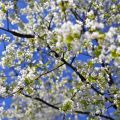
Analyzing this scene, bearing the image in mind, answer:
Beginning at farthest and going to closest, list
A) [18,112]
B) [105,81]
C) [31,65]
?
1. [18,112]
2. [31,65]
3. [105,81]

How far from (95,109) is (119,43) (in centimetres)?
517

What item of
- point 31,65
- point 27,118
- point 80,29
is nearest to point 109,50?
point 80,29

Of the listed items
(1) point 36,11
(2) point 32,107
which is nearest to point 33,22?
(1) point 36,11

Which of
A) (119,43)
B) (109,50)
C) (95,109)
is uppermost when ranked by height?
(95,109)

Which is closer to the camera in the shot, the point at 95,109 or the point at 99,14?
the point at 95,109

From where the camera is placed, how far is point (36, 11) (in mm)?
11398

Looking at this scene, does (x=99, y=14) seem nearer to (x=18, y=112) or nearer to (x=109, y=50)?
(x=109, y=50)

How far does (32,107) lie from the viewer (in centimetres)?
1507

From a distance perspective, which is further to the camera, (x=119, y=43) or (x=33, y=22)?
(x=33, y=22)

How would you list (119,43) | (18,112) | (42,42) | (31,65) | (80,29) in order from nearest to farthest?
(80,29) < (119,43) < (42,42) < (31,65) < (18,112)

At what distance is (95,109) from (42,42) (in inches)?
86.8

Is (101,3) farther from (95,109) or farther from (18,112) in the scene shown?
(18,112)

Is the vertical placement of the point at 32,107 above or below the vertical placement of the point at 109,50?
above

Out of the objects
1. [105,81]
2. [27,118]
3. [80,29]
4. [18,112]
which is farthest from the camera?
[18,112]
